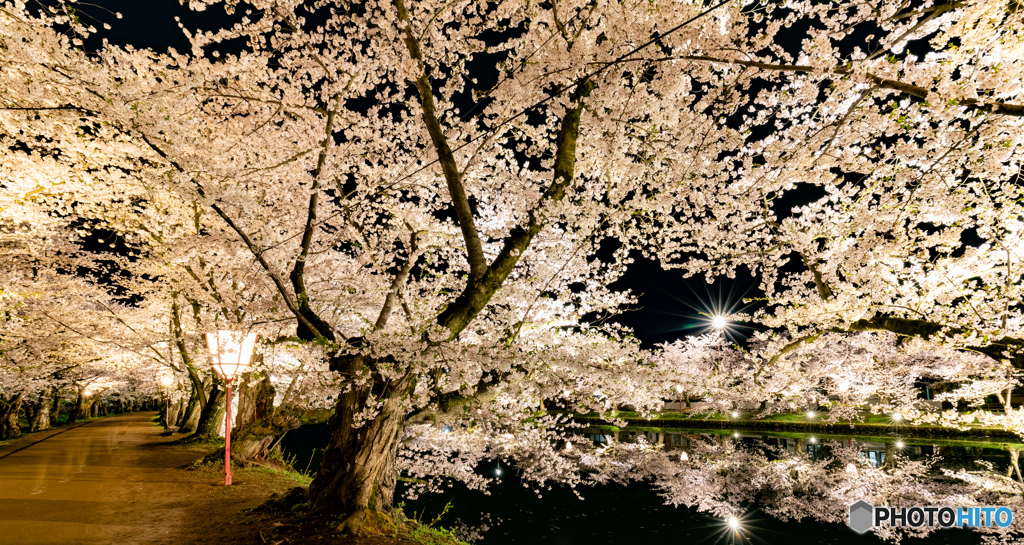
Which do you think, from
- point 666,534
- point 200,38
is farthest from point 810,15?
point 666,534

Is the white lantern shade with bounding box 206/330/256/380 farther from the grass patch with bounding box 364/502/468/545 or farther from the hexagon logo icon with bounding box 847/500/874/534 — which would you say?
the hexagon logo icon with bounding box 847/500/874/534

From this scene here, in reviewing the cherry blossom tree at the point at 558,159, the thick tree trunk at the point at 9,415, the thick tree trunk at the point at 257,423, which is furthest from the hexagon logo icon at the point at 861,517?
the thick tree trunk at the point at 9,415

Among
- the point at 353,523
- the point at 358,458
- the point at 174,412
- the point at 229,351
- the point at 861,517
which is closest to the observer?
the point at 353,523

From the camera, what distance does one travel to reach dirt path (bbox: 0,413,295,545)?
624 centimetres

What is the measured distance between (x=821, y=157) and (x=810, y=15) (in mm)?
1676

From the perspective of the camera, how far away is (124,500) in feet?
26.9

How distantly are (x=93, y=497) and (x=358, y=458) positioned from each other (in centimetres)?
637

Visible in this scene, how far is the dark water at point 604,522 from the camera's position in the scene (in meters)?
16.4

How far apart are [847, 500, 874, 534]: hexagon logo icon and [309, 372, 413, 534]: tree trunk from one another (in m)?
19.4

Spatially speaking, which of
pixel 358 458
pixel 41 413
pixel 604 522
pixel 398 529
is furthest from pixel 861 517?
pixel 41 413

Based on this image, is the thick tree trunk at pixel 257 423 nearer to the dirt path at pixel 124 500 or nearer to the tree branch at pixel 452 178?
the dirt path at pixel 124 500

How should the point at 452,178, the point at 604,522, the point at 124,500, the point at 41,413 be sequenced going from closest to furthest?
the point at 452,178, the point at 124,500, the point at 604,522, the point at 41,413

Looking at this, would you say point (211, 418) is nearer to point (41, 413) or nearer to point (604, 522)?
point (604, 522)

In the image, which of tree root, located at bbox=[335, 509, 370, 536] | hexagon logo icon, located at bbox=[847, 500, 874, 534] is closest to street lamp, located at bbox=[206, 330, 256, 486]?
tree root, located at bbox=[335, 509, 370, 536]
